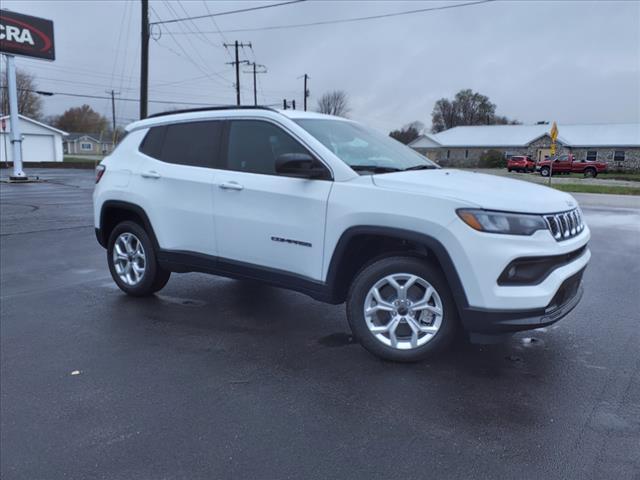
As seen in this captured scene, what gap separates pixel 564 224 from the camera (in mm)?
3674

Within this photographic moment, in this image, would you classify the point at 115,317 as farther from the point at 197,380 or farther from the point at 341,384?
the point at 341,384

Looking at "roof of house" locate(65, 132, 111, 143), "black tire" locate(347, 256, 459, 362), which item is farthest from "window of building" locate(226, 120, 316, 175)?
"roof of house" locate(65, 132, 111, 143)

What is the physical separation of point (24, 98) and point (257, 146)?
276ft

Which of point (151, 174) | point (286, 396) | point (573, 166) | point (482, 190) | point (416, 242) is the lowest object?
point (286, 396)

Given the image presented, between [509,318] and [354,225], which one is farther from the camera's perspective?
[354,225]

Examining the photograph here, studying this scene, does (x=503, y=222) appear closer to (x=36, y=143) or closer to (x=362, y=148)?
(x=362, y=148)

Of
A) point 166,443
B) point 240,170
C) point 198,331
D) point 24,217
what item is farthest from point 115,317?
point 24,217

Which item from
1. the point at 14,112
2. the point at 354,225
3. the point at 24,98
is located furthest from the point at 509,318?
the point at 24,98

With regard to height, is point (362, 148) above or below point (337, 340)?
above

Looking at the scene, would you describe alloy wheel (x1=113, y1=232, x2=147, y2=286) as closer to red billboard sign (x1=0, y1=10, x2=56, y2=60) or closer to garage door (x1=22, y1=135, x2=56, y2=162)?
red billboard sign (x1=0, y1=10, x2=56, y2=60)

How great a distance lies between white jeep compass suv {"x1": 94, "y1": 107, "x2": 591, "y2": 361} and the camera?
3434 millimetres

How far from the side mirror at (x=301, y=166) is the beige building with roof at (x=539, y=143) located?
1781 centimetres

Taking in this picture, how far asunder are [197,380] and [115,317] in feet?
5.94

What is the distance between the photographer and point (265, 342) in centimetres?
443
